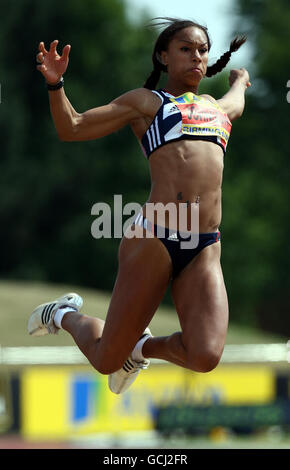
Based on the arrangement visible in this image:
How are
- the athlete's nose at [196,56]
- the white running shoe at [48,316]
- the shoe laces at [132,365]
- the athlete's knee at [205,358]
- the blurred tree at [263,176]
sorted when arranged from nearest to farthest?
the athlete's knee at [205,358] < the athlete's nose at [196,56] < the shoe laces at [132,365] < the white running shoe at [48,316] < the blurred tree at [263,176]

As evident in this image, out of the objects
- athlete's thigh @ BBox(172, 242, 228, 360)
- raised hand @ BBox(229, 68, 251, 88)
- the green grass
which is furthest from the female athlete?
the green grass

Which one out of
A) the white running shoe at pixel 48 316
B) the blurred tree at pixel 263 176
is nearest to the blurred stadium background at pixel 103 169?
the blurred tree at pixel 263 176

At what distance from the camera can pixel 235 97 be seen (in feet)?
24.3

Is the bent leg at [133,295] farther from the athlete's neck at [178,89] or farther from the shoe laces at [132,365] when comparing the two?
the athlete's neck at [178,89]

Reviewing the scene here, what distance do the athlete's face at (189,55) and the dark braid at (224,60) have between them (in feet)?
1.53

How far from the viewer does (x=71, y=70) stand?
39094mm

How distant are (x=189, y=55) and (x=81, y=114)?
88 centimetres

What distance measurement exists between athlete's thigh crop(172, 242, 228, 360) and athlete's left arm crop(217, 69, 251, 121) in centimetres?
115

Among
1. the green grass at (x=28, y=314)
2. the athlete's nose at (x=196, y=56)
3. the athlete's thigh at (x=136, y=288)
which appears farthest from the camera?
the green grass at (x=28, y=314)

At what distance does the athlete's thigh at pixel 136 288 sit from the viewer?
668 centimetres

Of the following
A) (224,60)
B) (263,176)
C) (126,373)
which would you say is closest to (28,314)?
(126,373)

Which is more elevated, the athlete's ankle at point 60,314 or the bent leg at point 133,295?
the athlete's ankle at point 60,314

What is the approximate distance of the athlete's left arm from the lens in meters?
7.26

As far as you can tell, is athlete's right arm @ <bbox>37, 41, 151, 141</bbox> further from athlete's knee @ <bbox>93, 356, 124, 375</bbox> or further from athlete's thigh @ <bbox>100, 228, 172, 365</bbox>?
athlete's knee @ <bbox>93, 356, 124, 375</bbox>
